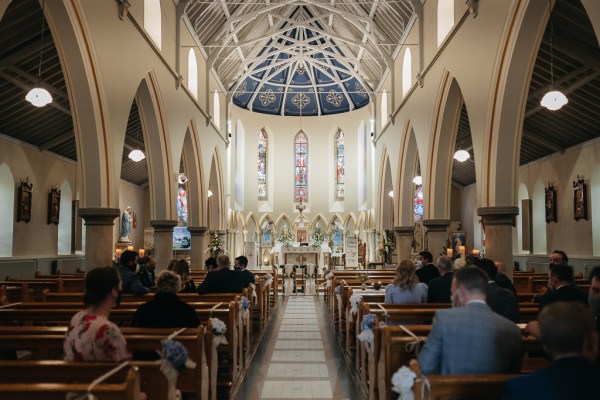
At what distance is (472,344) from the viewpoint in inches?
138

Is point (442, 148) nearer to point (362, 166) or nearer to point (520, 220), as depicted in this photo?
point (520, 220)

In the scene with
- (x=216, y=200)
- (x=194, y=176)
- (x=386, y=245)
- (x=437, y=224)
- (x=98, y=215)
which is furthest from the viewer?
(x=216, y=200)

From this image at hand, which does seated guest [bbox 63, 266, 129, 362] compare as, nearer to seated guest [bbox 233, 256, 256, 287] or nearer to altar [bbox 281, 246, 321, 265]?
seated guest [bbox 233, 256, 256, 287]

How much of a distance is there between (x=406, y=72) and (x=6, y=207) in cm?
1188

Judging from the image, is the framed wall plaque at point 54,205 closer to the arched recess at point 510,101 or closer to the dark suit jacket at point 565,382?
the arched recess at point 510,101

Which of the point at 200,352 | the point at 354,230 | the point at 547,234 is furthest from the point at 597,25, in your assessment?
the point at 354,230

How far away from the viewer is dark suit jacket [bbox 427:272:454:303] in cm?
745

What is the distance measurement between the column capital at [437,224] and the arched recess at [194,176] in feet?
24.9

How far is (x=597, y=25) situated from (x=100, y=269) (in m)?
5.62

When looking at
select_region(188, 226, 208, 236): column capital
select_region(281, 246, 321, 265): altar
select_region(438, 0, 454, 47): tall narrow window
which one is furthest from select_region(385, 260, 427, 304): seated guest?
select_region(281, 246, 321, 265): altar

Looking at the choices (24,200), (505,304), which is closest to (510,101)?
(505,304)

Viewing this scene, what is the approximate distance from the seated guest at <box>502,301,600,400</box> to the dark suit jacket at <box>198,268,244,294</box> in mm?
7125

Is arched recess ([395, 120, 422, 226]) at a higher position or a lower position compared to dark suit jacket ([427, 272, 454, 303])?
higher

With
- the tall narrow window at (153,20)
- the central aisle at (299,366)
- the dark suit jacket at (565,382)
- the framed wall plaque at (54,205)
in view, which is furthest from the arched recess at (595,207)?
the framed wall plaque at (54,205)
